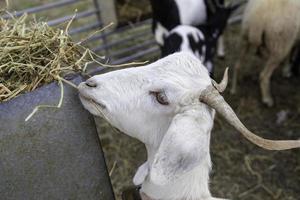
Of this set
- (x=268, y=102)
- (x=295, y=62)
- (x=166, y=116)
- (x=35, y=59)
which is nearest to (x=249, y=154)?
(x=268, y=102)

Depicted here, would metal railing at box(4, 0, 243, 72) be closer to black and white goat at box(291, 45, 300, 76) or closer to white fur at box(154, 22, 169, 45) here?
white fur at box(154, 22, 169, 45)

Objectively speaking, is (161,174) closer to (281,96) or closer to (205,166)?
(205,166)

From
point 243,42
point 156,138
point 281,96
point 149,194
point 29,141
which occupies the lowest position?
point 281,96

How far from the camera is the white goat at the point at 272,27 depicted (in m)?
4.15

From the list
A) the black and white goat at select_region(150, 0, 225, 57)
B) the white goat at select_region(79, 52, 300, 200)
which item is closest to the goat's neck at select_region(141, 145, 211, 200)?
the white goat at select_region(79, 52, 300, 200)

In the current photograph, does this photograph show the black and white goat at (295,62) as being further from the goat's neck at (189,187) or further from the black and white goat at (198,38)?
the goat's neck at (189,187)

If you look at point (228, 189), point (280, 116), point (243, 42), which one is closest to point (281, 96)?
point (280, 116)

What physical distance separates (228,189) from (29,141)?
7.36ft

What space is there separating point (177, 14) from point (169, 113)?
2.46 m

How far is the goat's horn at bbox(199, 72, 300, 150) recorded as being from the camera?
5.61 feet

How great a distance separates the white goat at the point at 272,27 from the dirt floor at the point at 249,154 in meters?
0.43

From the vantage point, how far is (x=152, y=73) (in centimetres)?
198

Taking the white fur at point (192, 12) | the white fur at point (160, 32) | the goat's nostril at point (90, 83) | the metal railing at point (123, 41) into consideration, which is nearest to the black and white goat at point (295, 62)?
the white fur at point (192, 12)

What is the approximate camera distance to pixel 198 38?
3.93m
